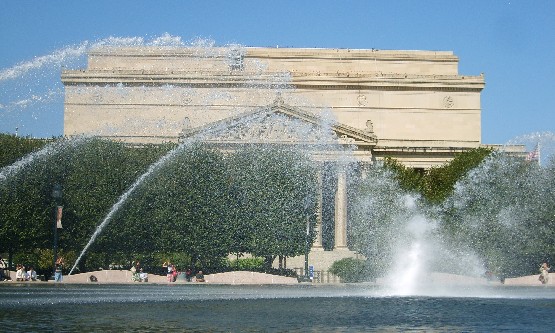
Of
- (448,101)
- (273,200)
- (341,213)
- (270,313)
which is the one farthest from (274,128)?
(270,313)

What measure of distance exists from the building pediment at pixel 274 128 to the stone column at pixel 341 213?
12.8 feet

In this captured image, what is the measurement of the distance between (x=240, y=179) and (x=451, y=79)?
143 feet

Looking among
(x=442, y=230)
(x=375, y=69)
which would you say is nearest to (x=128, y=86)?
(x=375, y=69)

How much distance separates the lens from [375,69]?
10856cm

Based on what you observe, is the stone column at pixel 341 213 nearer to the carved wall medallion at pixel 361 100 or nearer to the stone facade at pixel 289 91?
the stone facade at pixel 289 91

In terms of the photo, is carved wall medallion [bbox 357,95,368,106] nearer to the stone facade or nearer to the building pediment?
the stone facade

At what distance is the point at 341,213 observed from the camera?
311ft

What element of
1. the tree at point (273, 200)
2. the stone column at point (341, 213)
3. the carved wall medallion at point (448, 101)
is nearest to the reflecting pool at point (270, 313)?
the tree at point (273, 200)

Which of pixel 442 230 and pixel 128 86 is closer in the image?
pixel 442 230

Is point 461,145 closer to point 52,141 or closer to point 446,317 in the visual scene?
point 52,141

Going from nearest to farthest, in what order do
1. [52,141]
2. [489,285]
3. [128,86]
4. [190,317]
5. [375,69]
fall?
1. [190,317]
2. [489,285]
3. [52,141]
4. [128,86]
5. [375,69]

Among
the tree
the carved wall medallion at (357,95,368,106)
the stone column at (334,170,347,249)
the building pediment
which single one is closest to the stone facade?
the carved wall medallion at (357,95,368,106)

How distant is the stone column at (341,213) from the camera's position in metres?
92.9

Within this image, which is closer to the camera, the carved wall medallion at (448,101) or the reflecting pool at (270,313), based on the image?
the reflecting pool at (270,313)
